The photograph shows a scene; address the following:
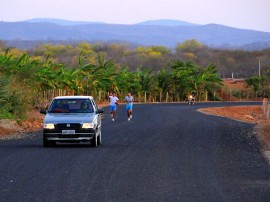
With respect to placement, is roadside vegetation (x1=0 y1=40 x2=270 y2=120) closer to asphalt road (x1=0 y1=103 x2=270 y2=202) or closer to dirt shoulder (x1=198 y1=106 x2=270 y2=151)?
dirt shoulder (x1=198 y1=106 x2=270 y2=151)

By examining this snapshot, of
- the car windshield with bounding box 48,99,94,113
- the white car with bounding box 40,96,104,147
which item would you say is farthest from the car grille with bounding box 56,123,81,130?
the car windshield with bounding box 48,99,94,113

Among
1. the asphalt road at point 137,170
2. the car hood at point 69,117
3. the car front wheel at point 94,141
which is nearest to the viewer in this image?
the asphalt road at point 137,170

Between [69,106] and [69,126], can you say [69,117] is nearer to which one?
[69,126]

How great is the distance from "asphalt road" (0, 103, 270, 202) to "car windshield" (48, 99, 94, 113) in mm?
1148

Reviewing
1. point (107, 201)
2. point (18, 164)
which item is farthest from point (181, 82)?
point (107, 201)

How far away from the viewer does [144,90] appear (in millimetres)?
90250

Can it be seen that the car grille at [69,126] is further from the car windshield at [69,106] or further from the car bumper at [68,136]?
the car windshield at [69,106]

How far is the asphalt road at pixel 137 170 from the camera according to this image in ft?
47.9

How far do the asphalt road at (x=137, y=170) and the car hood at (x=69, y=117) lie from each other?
2.79 ft

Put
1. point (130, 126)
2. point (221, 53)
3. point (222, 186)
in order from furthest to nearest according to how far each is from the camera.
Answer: point (221, 53)
point (130, 126)
point (222, 186)

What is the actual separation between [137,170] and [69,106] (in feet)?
28.7

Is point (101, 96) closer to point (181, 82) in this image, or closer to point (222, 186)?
point (181, 82)

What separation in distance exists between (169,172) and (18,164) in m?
3.73

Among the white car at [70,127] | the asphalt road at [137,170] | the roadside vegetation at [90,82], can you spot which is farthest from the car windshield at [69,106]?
the roadside vegetation at [90,82]
